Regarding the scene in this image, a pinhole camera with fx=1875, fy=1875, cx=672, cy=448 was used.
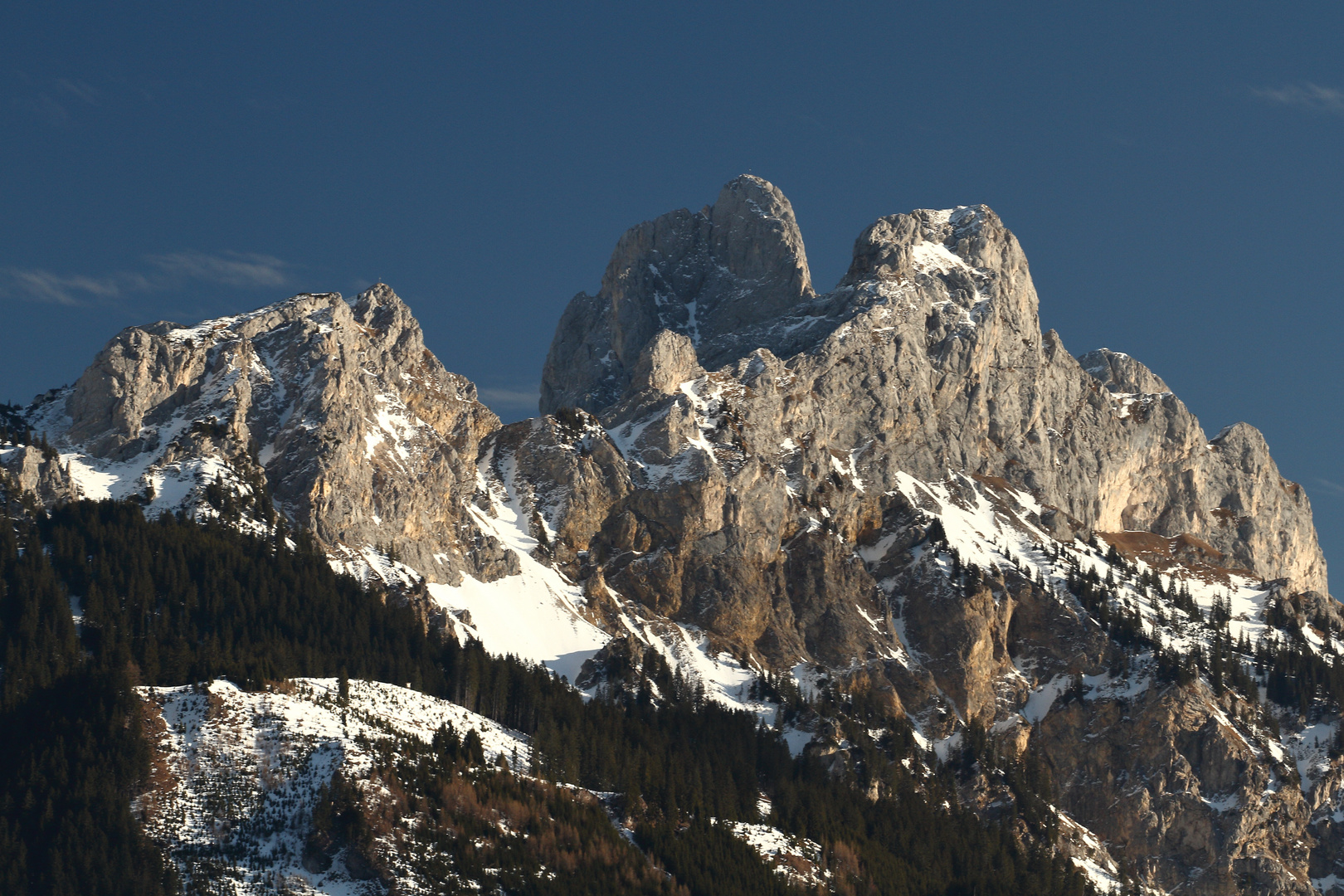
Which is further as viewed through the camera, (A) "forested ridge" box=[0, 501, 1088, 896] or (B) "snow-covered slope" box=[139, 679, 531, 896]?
(A) "forested ridge" box=[0, 501, 1088, 896]

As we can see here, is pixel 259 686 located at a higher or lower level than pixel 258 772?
higher

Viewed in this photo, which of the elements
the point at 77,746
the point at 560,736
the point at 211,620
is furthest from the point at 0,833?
the point at 560,736

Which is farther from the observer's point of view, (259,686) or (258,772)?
(259,686)

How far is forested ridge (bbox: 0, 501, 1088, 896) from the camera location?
144875mm

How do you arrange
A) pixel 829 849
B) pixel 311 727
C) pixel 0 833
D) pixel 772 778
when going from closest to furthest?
1. pixel 0 833
2. pixel 311 727
3. pixel 829 849
4. pixel 772 778

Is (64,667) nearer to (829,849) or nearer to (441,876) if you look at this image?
(441,876)

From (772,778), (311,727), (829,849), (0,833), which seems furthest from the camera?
(772,778)

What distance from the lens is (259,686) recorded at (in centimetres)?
16375

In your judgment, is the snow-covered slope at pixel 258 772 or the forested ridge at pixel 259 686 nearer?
the snow-covered slope at pixel 258 772

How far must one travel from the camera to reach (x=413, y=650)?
19838cm

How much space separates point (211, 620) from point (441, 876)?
50.6 metres

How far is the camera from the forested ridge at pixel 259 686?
144875 mm

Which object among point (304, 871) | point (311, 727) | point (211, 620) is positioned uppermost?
point (211, 620)

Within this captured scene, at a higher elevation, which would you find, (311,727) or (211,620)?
(211,620)
